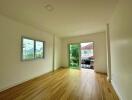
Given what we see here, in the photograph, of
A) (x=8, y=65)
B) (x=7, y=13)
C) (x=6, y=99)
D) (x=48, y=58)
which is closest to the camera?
(x=6, y=99)

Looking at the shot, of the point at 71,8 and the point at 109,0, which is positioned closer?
the point at 109,0

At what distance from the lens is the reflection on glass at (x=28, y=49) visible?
12.6 ft

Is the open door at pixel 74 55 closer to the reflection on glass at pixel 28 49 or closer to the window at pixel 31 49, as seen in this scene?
the window at pixel 31 49

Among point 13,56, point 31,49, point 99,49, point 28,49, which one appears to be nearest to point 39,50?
point 31,49

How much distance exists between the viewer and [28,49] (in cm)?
405

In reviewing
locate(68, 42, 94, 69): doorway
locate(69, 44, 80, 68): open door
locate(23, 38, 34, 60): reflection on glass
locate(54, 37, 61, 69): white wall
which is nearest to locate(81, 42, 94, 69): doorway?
locate(68, 42, 94, 69): doorway

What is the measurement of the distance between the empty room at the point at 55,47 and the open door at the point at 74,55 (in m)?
0.93

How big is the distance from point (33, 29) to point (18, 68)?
1.83 meters

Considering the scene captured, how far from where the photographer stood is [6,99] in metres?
2.45

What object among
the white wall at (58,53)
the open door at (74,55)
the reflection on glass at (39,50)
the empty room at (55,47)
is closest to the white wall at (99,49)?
the empty room at (55,47)

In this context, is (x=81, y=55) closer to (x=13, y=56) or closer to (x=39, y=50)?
(x=39, y=50)

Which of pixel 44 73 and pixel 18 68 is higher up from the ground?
pixel 18 68

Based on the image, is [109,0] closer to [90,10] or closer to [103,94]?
[90,10]

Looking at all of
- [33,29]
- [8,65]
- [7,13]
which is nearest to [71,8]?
[7,13]
